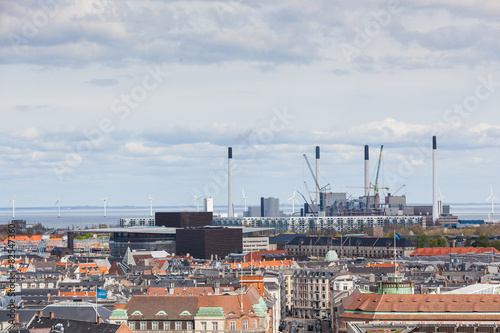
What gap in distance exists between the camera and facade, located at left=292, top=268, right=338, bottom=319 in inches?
5940

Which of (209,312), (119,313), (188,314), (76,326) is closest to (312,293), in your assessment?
(209,312)

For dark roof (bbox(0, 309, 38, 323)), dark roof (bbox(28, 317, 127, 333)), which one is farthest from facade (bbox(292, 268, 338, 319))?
dark roof (bbox(28, 317, 127, 333))

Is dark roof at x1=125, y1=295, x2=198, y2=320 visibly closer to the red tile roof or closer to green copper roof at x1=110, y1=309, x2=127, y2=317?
green copper roof at x1=110, y1=309, x2=127, y2=317

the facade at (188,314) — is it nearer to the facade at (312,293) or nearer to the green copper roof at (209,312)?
the green copper roof at (209,312)

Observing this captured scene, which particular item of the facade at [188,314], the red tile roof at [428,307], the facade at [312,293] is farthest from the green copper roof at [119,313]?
the facade at [312,293]

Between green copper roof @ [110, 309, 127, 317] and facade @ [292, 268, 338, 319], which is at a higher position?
green copper roof @ [110, 309, 127, 317]

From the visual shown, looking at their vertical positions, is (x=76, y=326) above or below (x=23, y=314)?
below

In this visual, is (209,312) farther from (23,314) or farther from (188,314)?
(23,314)

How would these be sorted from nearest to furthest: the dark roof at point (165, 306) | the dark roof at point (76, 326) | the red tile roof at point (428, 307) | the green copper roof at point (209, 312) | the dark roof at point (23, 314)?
the dark roof at point (76, 326), the dark roof at point (23, 314), the green copper roof at point (209, 312), the dark roof at point (165, 306), the red tile roof at point (428, 307)

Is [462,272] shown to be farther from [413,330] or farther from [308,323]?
[413,330]

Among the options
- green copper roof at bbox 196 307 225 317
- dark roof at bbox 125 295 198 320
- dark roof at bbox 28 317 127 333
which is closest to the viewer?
dark roof at bbox 28 317 127 333

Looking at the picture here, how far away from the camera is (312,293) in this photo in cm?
15300

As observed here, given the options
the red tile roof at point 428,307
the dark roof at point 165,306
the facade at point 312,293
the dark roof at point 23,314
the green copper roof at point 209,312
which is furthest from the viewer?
the facade at point 312,293

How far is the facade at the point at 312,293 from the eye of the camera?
15088 centimetres
